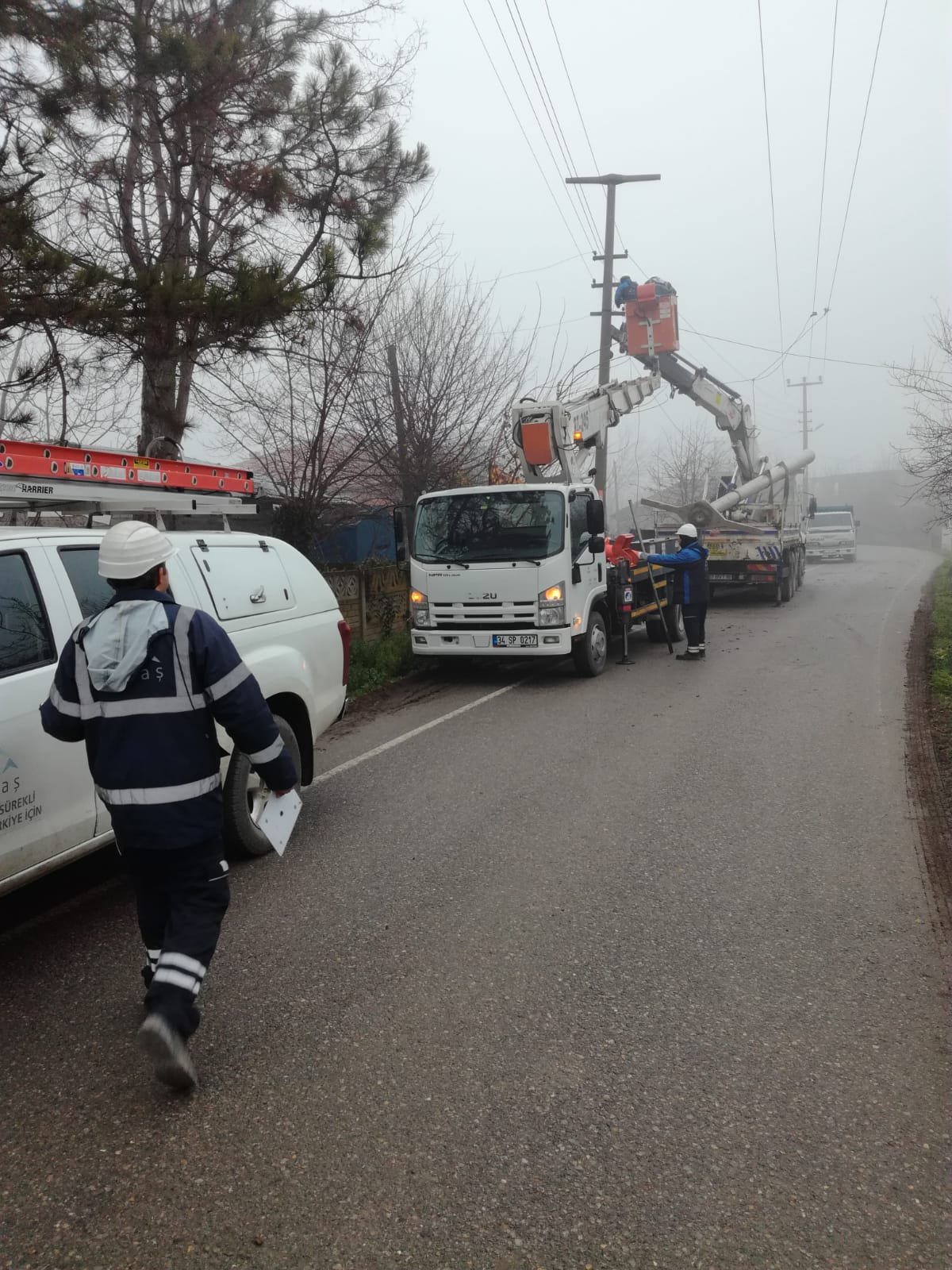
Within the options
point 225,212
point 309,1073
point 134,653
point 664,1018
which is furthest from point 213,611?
point 225,212

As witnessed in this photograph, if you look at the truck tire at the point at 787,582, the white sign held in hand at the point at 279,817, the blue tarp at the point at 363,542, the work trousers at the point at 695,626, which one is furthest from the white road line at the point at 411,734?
the truck tire at the point at 787,582

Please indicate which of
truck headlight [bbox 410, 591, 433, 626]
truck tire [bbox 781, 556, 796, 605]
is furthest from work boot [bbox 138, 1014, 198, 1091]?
truck tire [bbox 781, 556, 796, 605]

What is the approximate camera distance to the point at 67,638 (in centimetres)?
425

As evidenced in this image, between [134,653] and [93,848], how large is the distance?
1.66m

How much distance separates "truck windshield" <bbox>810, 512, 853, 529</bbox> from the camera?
38594 millimetres

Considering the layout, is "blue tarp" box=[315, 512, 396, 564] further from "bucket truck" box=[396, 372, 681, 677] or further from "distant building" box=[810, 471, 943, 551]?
"distant building" box=[810, 471, 943, 551]

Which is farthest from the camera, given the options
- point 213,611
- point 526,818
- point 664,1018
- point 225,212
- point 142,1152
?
point 225,212

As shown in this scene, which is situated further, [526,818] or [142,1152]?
[526,818]

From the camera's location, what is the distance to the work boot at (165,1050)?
2.97 m

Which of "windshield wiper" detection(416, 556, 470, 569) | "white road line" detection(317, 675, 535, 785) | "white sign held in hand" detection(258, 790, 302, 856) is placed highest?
"windshield wiper" detection(416, 556, 470, 569)

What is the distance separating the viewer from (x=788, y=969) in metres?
3.91

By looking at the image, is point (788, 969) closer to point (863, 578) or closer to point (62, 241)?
point (62, 241)

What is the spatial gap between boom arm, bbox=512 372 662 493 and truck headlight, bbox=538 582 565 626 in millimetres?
1647

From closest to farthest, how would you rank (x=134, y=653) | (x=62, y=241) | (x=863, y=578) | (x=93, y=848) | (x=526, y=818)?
(x=134, y=653), (x=93, y=848), (x=526, y=818), (x=62, y=241), (x=863, y=578)
